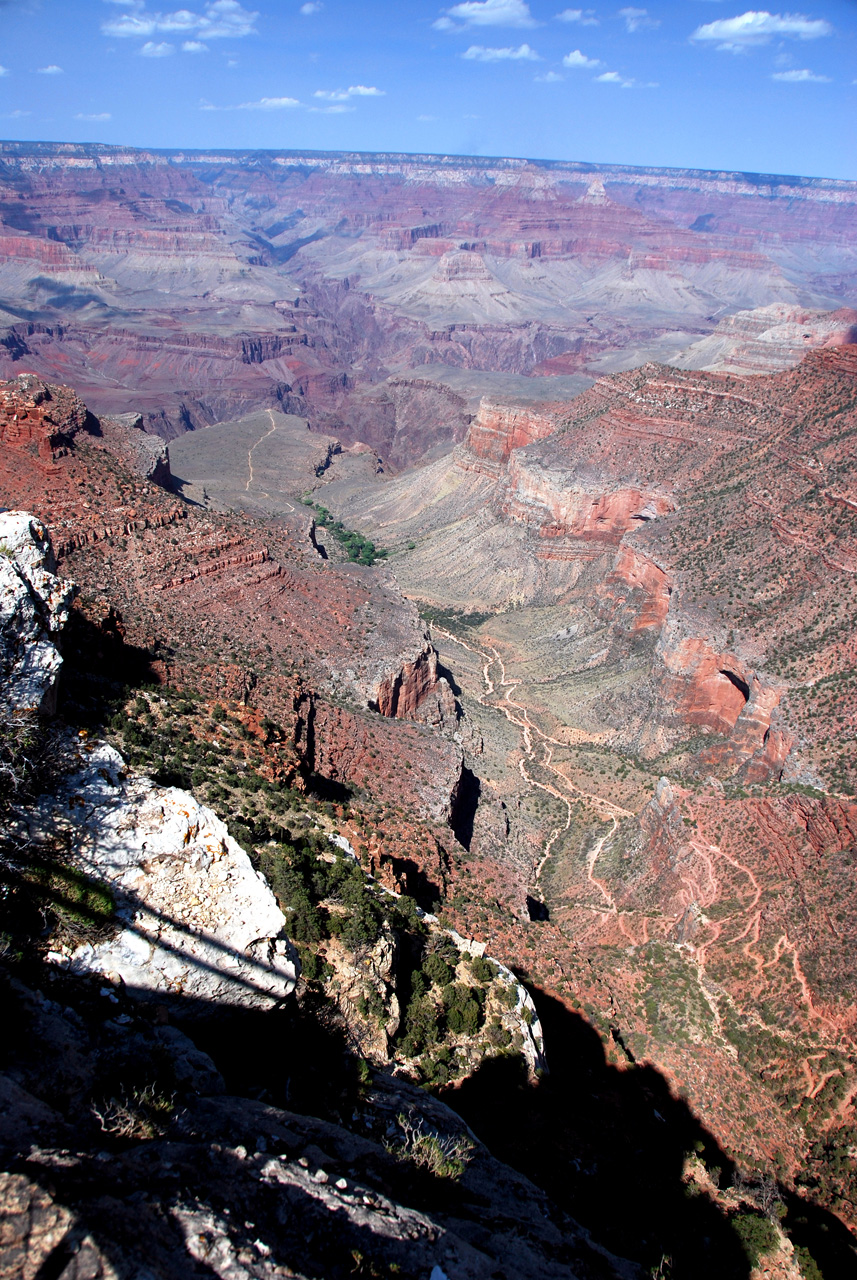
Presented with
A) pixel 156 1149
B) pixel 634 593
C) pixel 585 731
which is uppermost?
pixel 156 1149

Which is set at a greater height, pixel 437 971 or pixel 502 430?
pixel 502 430

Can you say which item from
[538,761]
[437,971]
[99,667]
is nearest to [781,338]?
[538,761]

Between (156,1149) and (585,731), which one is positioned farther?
(585,731)

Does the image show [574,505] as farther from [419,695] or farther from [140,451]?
[140,451]

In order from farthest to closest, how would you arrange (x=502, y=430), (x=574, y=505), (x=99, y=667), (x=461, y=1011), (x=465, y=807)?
(x=502, y=430)
(x=574, y=505)
(x=465, y=807)
(x=99, y=667)
(x=461, y=1011)

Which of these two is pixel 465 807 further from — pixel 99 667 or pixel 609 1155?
pixel 609 1155

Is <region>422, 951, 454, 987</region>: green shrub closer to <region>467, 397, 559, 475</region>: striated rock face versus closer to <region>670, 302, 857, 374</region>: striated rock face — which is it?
<region>467, 397, 559, 475</region>: striated rock face

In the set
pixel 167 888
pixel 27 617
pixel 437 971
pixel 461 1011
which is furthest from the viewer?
pixel 437 971

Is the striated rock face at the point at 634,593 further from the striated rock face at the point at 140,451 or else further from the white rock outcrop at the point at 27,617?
the white rock outcrop at the point at 27,617

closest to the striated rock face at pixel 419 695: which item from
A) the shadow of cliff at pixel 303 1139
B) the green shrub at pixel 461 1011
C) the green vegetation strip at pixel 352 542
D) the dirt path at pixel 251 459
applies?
the shadow of cliff at pixel 303 1139

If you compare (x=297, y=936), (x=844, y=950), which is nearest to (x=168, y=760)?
(x=297, y=936)
